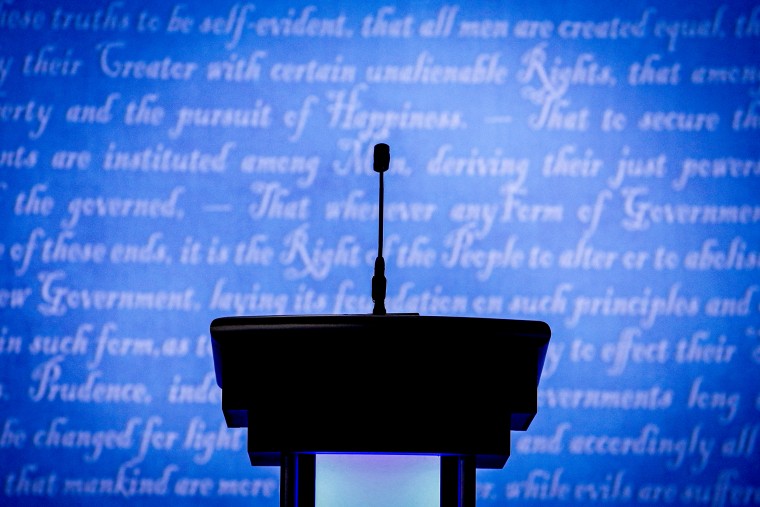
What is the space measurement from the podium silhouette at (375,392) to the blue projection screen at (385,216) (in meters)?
1.72

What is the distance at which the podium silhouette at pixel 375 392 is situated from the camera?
1.22 metres

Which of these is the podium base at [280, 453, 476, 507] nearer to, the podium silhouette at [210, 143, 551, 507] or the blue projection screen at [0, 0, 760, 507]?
the podium silhouette at [210, 143, 551, 507]

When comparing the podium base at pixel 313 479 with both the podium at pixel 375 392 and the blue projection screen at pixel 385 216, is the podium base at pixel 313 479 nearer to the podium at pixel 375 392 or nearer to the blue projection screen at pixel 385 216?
the podium at pixel 375 392

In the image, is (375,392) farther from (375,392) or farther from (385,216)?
(385,216)

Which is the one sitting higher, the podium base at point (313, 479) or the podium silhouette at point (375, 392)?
the podium silhouette at point (375, 392)

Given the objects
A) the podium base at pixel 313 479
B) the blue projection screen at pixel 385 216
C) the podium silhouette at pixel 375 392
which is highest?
the blue projection screen at pixel 385 216

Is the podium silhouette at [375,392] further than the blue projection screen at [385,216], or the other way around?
the blue projection screen at [385,216]

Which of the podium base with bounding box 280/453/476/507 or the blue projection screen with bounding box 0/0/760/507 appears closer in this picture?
the podium base with bounding box 280/453/476/507

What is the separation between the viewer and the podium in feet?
4.01

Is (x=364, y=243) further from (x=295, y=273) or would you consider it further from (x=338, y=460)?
(x=338, y=460)

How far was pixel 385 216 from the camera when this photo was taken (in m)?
3.07

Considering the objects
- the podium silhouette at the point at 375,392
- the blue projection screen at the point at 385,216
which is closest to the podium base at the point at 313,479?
the podium silhouette at the point at 375,392

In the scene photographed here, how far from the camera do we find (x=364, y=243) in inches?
120

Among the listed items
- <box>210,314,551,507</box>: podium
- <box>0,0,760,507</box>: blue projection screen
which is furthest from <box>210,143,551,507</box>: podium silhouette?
<box>0,0,760,507</box>: blue projection screen
